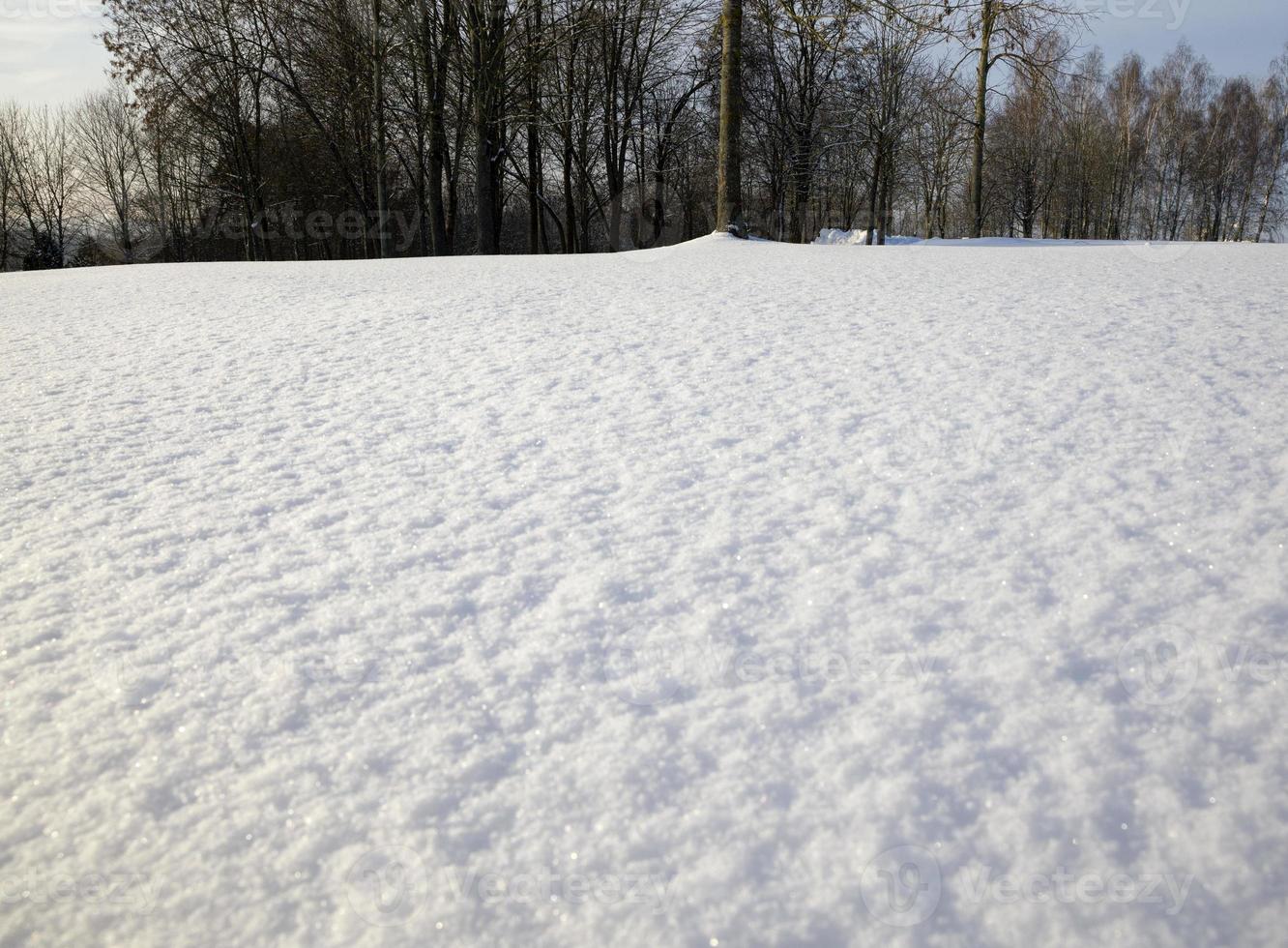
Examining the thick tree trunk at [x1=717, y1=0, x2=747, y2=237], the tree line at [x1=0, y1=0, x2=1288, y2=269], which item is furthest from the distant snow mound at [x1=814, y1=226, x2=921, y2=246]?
the thick tree trunk at [x1=717, y1=0, x2=747, y2=237]

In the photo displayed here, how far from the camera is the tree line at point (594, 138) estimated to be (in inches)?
544

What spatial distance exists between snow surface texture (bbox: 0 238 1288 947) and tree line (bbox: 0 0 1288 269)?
6821 mm

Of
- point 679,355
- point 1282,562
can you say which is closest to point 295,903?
point 1282,562

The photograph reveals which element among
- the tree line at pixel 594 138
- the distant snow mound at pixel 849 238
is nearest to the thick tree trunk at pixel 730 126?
the tree line at pixel 594 138

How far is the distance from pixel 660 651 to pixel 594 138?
21.7 meters

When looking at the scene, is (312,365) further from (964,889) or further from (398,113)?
(398,113)

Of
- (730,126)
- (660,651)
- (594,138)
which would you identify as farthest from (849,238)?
(660,651)

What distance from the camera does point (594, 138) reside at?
21.2 metres

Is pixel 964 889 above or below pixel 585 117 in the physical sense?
below

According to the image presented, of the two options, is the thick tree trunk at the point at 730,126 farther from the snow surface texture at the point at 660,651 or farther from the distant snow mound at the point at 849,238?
the distant snow mound at the point at 849,238

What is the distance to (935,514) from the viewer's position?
2186mm

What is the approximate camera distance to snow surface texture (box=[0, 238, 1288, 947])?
4.24 feet

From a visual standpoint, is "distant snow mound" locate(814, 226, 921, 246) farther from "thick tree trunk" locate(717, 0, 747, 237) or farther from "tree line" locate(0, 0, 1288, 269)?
"thick tree trunk" locate(717, 0, 747, 237)

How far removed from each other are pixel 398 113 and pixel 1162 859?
59.7 feet
